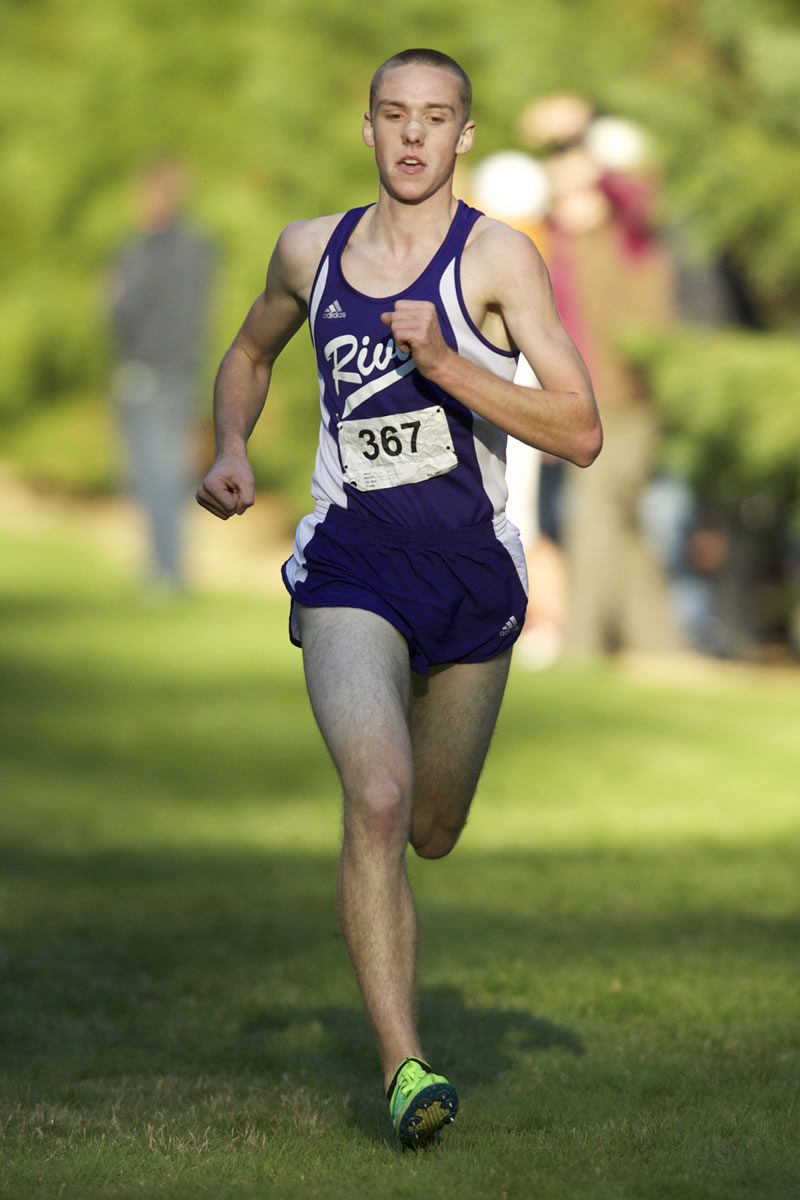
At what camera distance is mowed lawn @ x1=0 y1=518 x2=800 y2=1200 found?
4293mm

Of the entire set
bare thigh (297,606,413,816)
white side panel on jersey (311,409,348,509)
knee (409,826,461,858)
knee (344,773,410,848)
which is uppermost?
white side panel on jersey (311,409,348,509)

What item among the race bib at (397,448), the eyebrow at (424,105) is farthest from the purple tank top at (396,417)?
the eyebrow at (424,105)

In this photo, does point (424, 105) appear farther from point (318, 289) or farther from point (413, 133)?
point (318, 289)

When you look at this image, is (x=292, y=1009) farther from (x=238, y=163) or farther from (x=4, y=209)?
(x=4, y=209)

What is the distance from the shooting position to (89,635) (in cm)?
1401

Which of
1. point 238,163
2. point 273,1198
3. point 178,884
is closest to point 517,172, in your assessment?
point 178,884

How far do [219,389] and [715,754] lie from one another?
6.01 m

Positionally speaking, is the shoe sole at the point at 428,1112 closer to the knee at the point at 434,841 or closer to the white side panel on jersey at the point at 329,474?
the knee at the point at 434,841

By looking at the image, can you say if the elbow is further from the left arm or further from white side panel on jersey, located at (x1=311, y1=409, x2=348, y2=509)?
white side panel on jersey, located at (x1=311, y1=409, x2=348, y2=509)

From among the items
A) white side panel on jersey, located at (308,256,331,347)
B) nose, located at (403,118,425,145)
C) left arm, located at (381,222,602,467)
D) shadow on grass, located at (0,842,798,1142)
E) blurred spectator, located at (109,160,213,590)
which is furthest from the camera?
blurred spectator, located at (109,160,213,590)

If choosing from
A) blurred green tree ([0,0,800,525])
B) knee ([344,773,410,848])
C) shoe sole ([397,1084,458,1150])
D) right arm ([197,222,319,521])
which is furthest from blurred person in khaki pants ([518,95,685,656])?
shoe sole ([397,1084,458,1150])

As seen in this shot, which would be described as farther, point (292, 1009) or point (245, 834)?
point (245, 834)

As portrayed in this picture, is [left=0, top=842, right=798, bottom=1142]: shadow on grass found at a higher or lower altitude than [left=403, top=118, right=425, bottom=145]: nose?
lower

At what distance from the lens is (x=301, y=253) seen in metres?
4.79
